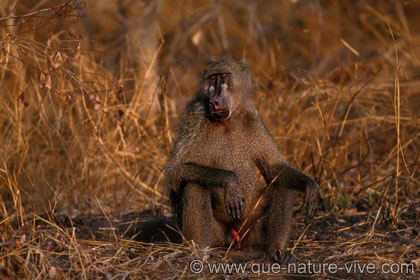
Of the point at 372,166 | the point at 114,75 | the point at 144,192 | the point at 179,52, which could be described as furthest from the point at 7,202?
the point at 179,52

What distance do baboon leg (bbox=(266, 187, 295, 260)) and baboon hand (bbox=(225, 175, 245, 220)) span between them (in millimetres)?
295

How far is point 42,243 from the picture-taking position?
3422 millimetres

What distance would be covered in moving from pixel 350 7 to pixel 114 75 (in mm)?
6484

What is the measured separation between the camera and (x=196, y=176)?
3.72m

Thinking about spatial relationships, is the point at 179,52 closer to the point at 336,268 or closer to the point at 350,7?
the point at 350,7

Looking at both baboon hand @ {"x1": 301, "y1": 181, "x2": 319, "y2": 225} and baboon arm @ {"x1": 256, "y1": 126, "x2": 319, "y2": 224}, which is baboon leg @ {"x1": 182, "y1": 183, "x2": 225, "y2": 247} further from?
baboon hand @ {"x1": 301, "y1": 181, "x2": 319, "y2": 225}

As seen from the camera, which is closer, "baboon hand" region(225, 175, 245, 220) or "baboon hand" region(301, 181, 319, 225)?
"baboon hand" region(225, 175, 245, 220)

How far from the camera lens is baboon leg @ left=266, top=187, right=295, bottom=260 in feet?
12.5

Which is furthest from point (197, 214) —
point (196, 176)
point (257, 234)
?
point (257, 234)

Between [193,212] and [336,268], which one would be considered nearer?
[336,268]

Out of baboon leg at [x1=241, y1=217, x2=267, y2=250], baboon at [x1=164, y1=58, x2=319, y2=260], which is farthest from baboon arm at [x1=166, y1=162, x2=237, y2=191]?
baboon leg at [x1=241, y1=217, x2=267, y2=250]

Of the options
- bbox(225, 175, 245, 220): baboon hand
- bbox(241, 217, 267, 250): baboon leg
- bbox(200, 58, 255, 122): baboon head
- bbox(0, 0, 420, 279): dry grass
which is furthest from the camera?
bbox(241, 217, 267, 250): baboon leg

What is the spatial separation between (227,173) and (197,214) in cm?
31

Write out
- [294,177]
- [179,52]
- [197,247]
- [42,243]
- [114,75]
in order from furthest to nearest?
[179,52]
[114,75]
[294,177]
[197,247]
[42,243]
